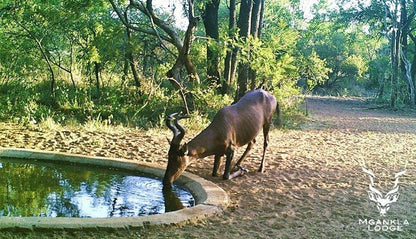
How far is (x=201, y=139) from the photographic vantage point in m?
6.99

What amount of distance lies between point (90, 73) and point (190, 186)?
37.3 feet

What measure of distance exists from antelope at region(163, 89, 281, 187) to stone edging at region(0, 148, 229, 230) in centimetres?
36

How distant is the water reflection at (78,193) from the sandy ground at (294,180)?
0.85 meters

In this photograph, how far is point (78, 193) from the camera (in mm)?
6094

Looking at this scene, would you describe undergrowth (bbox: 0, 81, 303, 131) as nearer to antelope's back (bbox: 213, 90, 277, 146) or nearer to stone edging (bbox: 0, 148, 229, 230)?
stone edging (bbox: 0, 148, 229, 230)

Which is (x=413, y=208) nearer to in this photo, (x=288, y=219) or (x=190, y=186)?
(x=288, y=219)

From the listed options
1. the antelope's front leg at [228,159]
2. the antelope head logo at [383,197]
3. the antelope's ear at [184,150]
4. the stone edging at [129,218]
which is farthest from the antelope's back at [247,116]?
the antelope head logo at [383,197]

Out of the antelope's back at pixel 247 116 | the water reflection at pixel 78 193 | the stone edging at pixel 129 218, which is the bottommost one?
the water reflection at pixel 78 193

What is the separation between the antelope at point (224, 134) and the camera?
649 centimetres

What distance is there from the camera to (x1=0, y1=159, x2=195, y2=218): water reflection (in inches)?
212

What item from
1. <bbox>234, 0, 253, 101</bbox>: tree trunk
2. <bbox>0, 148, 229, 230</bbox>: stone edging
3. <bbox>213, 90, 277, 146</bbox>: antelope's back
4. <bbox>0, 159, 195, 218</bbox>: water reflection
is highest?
<bbox>234, 0, 253, 101</bbox>: tree trunk

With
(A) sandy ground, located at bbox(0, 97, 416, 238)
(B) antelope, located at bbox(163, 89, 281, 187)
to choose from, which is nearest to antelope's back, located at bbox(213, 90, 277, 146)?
(B) antelope, located at bbox(163, 89, 281, 187)

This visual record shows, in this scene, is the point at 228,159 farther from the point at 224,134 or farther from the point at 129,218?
the point at 129,218

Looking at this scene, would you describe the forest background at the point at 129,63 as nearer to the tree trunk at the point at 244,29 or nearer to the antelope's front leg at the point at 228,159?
the tree trunk at the point at 244,29
